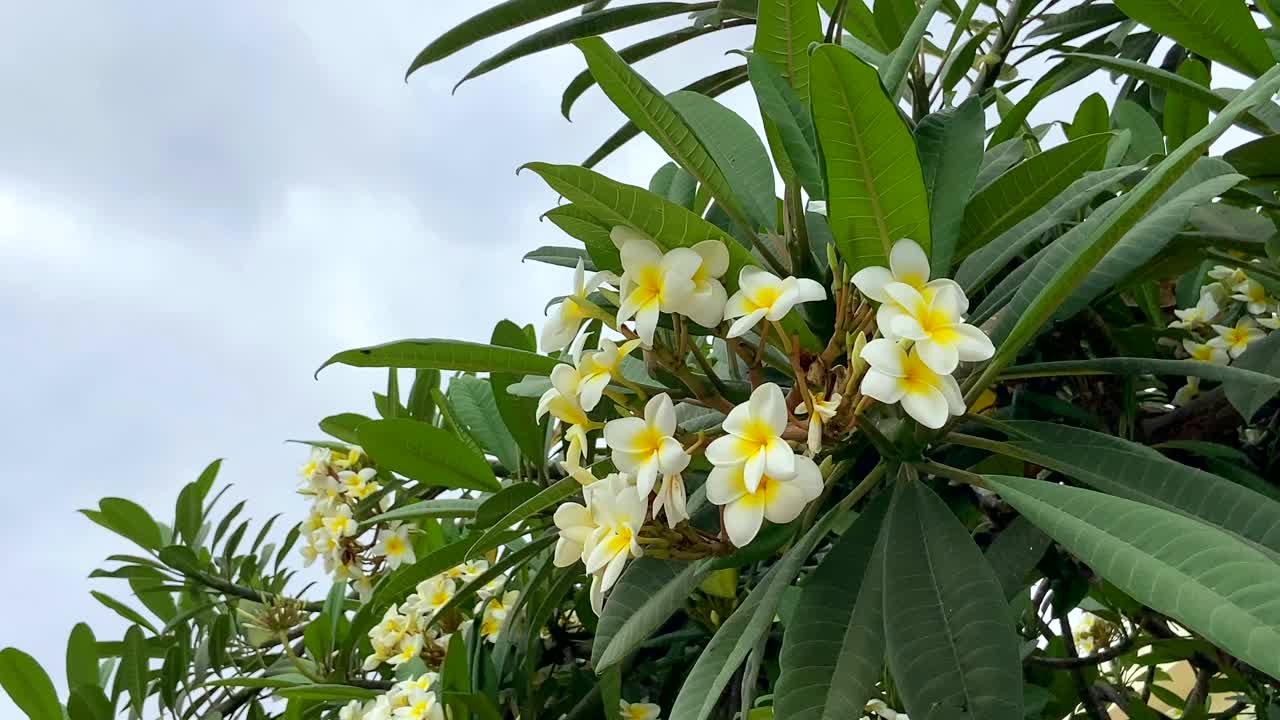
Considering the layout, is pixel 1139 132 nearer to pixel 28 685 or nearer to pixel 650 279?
pixel 650 279

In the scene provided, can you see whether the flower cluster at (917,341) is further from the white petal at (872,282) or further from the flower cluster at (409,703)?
the flower cluster at (409,703)

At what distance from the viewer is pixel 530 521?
92cm

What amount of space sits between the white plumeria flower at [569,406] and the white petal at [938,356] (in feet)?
0.72

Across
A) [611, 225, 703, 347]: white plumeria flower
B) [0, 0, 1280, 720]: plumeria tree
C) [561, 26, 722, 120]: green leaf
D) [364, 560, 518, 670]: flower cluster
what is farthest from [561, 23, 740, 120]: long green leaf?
[611, 225, 703, 347]: white plumeria flower

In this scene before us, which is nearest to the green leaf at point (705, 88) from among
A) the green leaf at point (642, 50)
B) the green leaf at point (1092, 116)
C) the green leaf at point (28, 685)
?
the green leaf at point (642, 50)

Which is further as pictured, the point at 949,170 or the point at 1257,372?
the point at 1257,372

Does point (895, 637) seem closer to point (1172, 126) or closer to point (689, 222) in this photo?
point (689, 222)

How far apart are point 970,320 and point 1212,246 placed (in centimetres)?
28

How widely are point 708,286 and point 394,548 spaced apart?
3.01 ft

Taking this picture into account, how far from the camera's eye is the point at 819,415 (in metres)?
0.54

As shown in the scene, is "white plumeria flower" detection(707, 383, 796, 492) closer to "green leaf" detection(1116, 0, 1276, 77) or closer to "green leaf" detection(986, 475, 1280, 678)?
"green leaf" detection(986, 475, 1280, 678)

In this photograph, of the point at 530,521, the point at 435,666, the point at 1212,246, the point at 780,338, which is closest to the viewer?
the point at 780,338

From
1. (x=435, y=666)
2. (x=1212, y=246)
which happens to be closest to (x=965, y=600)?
(x=1212, y=246)

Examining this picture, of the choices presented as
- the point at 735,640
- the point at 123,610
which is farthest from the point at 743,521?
the point at 123,610
